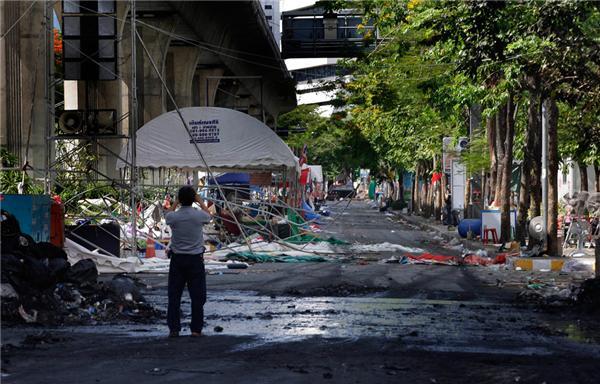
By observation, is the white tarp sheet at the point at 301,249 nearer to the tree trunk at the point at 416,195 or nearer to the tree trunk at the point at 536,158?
the tree trunk at the point at 536,158

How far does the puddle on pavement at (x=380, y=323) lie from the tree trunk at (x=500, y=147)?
19002 millimetres

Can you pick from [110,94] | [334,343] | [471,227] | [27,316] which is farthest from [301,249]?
[334,343]

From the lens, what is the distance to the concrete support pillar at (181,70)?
52.8 m

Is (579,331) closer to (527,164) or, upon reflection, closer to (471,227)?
(527,164)

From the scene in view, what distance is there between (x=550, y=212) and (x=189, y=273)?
640 inches

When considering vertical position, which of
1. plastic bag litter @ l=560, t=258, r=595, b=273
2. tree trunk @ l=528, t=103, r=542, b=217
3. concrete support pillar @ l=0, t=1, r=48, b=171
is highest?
concrete support pillar @ l=0, t=1, r=48, b=171

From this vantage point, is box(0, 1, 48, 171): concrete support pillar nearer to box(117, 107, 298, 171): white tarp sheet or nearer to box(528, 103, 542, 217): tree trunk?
box(117, 107, 298, 171): white tarp sheet

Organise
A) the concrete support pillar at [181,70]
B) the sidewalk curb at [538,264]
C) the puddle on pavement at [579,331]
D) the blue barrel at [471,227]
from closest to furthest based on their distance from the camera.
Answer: the puddle on pavement at [579,331], the sidewalk curb at [538,264], the blue barrel at [471,227], the concrete support pillar at [181,70]

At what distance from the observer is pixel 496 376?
9.37m

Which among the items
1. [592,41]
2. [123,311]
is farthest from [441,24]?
[123,311]

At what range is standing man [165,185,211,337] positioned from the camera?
12.0 metres

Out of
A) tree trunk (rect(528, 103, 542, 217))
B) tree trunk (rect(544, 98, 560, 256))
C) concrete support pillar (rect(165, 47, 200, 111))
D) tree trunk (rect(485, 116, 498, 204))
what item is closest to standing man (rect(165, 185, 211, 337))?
tree trunk (rect(544, 98, 560, 256))

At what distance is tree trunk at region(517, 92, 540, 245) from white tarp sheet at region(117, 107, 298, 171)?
6780mm

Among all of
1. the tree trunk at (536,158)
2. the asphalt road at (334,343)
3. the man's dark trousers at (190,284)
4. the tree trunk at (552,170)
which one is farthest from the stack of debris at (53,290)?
the tree trunk at (536,158)
